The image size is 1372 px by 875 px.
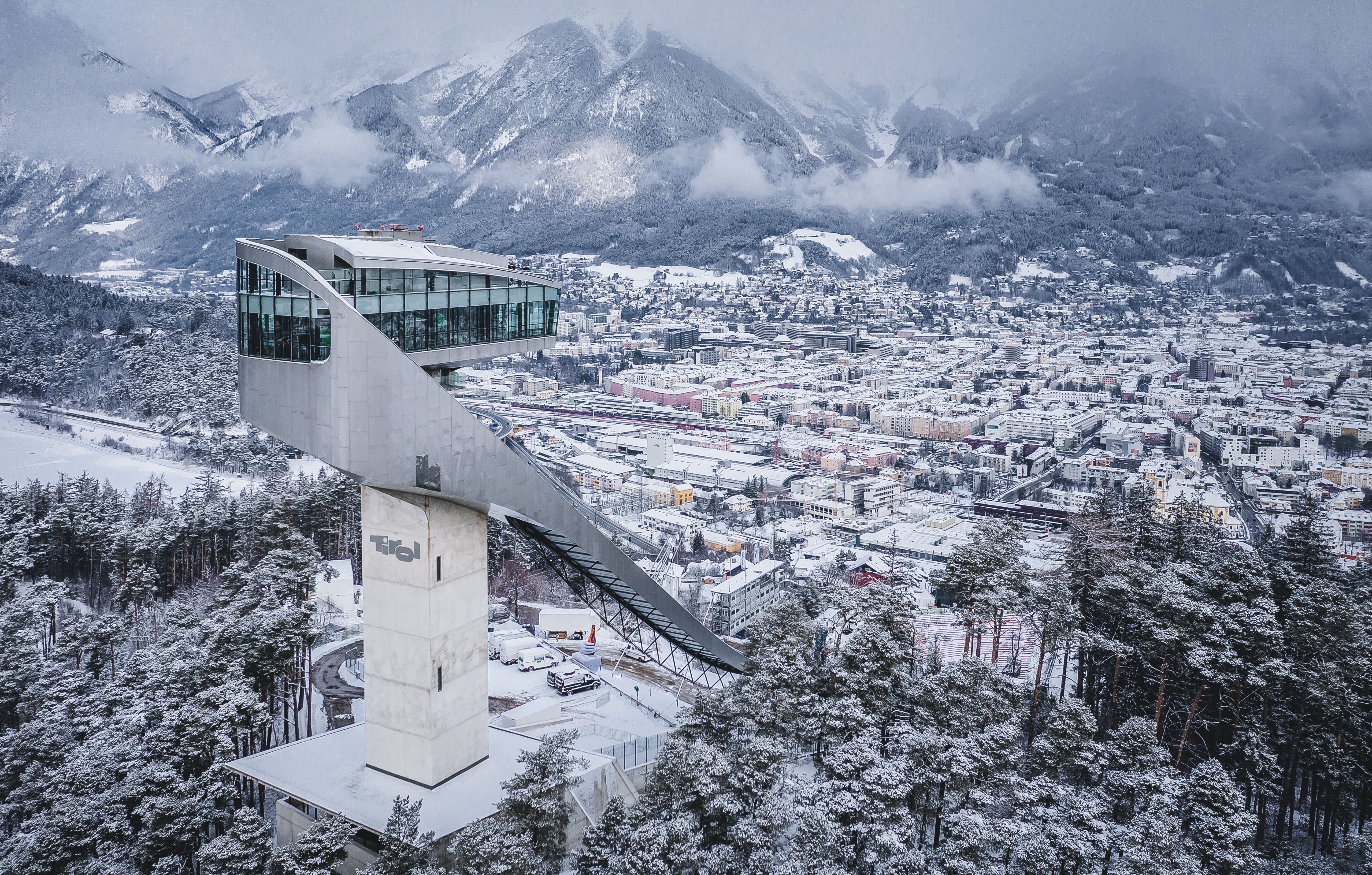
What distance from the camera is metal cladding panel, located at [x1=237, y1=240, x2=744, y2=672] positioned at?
959cm

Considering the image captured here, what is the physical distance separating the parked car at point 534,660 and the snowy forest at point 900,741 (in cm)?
377

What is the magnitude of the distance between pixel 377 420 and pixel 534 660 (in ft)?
29.5

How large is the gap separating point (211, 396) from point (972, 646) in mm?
50791

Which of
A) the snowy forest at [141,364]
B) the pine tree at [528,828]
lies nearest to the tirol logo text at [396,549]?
the pine tree at [528,828]

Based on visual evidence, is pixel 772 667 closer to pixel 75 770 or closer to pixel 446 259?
pixel 446 259

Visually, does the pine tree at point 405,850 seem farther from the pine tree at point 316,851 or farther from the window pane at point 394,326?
the window pane at point 394,326

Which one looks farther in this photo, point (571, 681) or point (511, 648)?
point (511, 648)

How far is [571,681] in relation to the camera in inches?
646

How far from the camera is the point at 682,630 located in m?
14.3

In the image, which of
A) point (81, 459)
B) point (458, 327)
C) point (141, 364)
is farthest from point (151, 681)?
point (141, 364)

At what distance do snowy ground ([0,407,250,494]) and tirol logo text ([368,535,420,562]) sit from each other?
33.6 meters

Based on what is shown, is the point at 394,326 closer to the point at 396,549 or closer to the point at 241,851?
the point at 396,549

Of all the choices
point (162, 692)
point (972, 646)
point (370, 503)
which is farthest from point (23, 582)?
point (972, 646)

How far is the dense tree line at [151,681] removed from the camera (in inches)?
457
